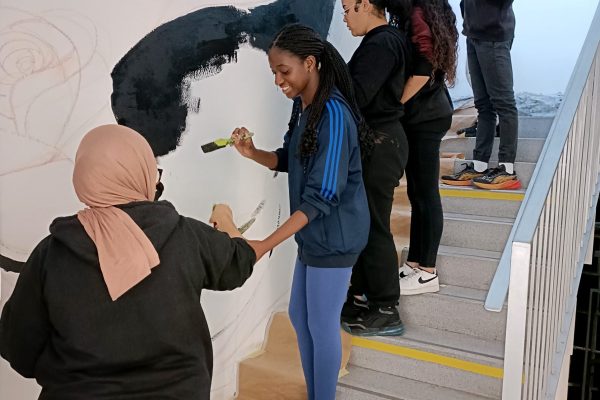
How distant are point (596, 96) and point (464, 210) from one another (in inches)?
29.3

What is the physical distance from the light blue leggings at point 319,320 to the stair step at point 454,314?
0.64 meters

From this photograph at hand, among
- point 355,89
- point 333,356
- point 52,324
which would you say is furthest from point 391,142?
point 52,324

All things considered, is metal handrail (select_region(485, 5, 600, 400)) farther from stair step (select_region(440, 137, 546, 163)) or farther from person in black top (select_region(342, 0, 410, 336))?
stair step (select_region(440, 137, 546, 163))

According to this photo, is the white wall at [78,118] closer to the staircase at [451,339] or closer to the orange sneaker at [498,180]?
the staircase at [451,339]

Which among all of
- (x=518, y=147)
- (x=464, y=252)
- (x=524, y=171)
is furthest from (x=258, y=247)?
(x=518, y=147)

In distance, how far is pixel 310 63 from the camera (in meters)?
1.51

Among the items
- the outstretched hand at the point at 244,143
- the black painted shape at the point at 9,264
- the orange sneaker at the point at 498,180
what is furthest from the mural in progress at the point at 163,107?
the orange sneaker at the point at 498,180

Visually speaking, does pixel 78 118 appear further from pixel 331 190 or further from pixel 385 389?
pixel 385 389

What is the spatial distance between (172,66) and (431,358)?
1.28 meters

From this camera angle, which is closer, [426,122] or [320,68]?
[320,68]

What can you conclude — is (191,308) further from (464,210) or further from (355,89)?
(464,210)

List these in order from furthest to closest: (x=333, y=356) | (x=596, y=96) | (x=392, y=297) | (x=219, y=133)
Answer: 1. (x=596, y=96)
2. (x=392, y=297)
3. (x=219, y=133)
4. (x=333, y=356)

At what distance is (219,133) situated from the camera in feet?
5.94

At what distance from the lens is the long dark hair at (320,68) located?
147cm
